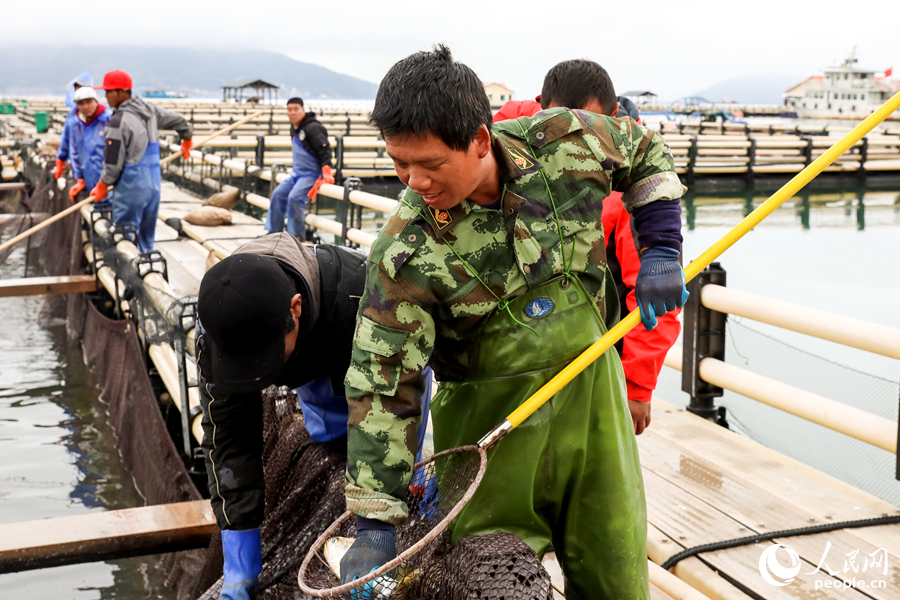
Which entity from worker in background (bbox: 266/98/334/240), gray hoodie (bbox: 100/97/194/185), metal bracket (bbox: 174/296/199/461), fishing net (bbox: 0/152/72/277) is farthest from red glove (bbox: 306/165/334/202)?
metal bracket (bbox: 174/296/199/461)

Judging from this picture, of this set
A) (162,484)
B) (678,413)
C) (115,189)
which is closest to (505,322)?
(678,413)

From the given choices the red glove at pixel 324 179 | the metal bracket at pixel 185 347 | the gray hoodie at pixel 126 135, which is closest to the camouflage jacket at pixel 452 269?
the metal bracket at pixel 185 347

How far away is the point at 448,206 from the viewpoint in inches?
67.9

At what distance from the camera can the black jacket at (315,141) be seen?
8.81 m

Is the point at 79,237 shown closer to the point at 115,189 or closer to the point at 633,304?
the point at 115,189

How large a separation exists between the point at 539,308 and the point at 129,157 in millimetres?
7417

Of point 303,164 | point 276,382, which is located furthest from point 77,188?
point 276,382

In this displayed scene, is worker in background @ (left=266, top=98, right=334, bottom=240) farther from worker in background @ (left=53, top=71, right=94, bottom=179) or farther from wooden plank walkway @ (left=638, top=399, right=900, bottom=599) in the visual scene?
wooden plank walkway @ (left=638, top=399, right=900, bottom=599)

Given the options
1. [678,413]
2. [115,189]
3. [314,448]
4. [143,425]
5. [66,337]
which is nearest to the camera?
[314,448]

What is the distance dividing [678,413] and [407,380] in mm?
3068

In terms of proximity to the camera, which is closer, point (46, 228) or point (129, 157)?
point (129, 157)

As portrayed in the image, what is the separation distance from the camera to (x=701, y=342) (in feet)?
14.5

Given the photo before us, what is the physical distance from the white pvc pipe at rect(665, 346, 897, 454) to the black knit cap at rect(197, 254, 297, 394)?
266 centimetres

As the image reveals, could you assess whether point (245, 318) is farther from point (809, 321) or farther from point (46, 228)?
point (46, 228)
